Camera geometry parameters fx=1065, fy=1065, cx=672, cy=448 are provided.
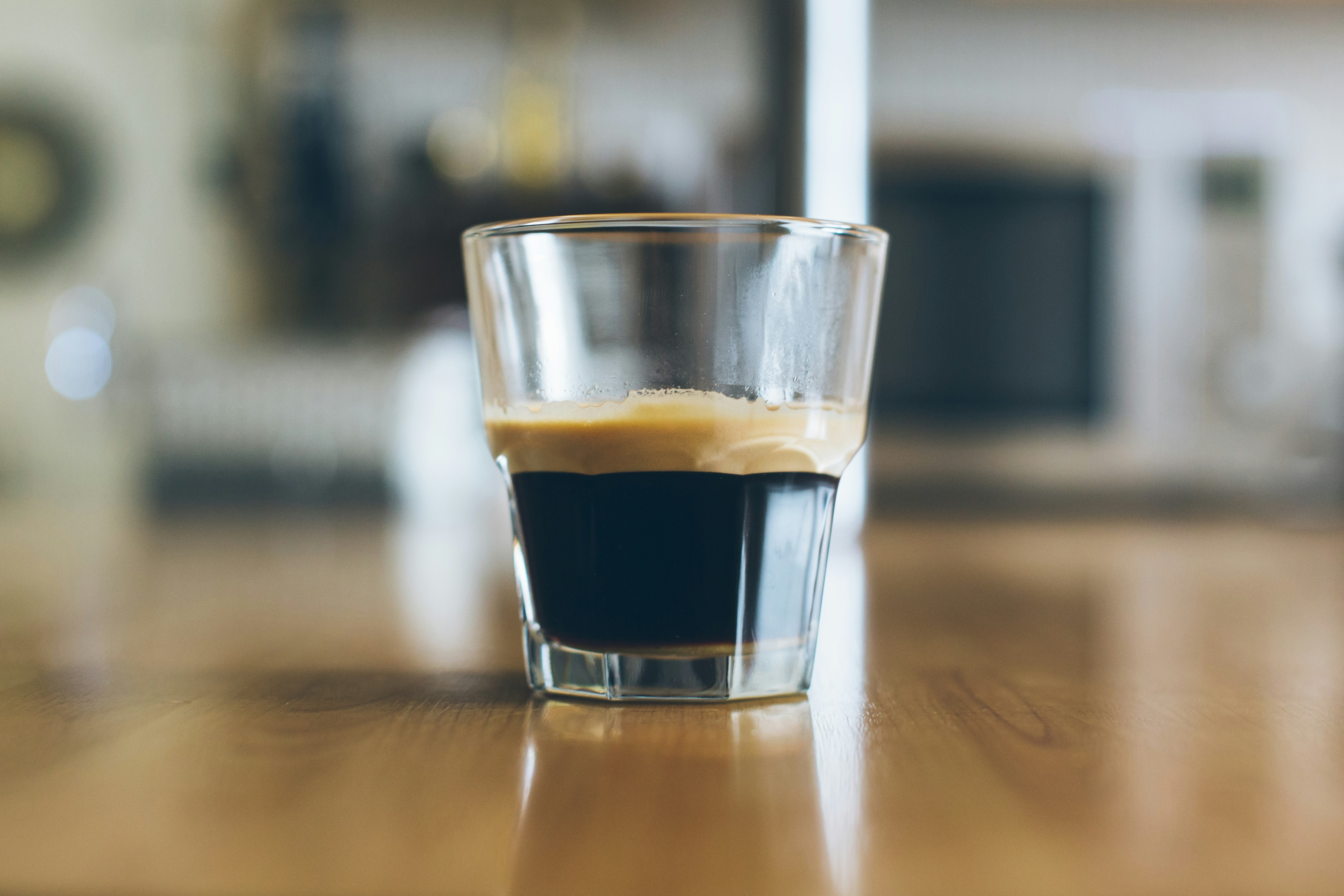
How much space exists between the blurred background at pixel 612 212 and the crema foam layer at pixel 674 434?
1.27m

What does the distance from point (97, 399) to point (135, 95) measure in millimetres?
817

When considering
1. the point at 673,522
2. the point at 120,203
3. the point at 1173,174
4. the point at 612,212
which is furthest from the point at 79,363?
the point at 673,522

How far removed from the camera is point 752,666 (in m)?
0.31

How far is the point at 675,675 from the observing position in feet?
0.99

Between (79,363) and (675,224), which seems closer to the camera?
(675,224)

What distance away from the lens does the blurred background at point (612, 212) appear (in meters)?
2.13

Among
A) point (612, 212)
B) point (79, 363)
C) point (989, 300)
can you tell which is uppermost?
point (612, 212)

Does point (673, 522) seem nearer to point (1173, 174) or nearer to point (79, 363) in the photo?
point (1173, 174)

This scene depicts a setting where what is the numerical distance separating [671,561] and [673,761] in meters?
0.08

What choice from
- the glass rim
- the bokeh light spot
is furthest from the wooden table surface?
the bokeh light spot

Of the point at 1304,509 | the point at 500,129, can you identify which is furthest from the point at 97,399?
the point at 1304,509

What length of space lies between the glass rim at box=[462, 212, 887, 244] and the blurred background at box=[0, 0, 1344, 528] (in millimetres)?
1284

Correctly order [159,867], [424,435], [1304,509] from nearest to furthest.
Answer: [159,867] → [424,435] → [1304,509]

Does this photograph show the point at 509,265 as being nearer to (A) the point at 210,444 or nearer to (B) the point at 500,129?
(A) the point at 210,444
